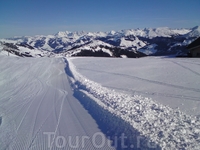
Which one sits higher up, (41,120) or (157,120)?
(157,120)

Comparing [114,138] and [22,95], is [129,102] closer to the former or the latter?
[114,138]

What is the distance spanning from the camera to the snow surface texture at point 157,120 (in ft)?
12.8

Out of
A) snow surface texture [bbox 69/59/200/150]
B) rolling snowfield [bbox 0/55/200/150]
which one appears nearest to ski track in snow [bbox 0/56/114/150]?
rolling snowfield [bbox 0/55/200/150]

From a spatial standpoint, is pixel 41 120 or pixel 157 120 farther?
pixel 41 120

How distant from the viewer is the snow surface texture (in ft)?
12.8

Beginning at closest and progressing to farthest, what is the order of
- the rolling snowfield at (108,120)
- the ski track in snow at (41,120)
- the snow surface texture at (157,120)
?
the snow surface texture at (157,120), the rolling snowfield at (108,120), the ski track in snow at (41,120)

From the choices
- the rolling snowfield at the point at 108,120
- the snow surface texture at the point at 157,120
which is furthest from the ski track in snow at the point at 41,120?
the snow surface texture at the point at 157,120

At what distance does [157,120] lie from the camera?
192 inches

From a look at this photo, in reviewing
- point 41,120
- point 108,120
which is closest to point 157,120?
point 108,120

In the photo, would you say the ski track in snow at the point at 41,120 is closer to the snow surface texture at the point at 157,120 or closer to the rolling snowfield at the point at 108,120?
the rolling snowfield at the point at 108,120

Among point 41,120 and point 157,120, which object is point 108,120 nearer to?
point 157,120

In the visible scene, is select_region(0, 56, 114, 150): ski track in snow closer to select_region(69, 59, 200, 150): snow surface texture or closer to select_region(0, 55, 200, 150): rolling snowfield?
select_region(0, 55, 200, 150): rolling snowfield

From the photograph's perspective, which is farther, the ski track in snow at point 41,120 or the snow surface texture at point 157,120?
the ski track in snow at point 41,120

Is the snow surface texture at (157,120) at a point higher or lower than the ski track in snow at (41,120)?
higher
